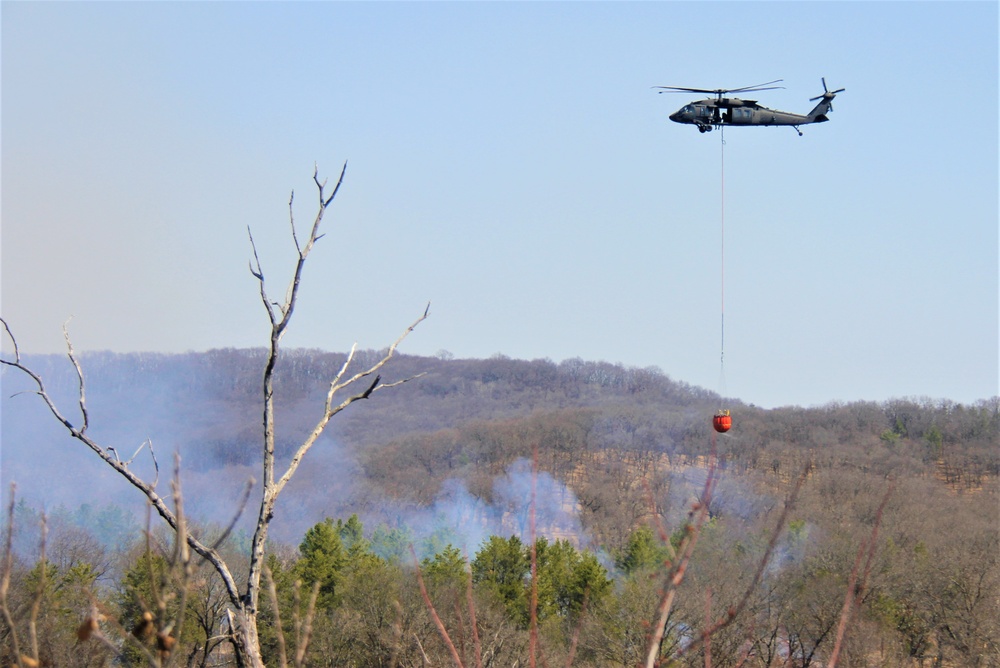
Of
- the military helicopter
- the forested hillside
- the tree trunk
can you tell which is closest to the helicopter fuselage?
the military helicopter

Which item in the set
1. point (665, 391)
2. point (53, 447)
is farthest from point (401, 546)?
point (665, 391)

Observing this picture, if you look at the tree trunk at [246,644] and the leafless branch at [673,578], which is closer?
the leafless branch at [673,578]

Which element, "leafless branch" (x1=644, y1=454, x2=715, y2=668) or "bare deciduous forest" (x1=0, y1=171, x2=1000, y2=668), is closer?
"leafless branch" (x1=644, y1=454, x2=715, y2=668)

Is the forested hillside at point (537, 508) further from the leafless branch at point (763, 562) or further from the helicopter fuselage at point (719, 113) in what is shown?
the helicopter fuselage at point (719, 113)

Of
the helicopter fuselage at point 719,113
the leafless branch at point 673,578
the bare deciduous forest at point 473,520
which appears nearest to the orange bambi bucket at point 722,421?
the bare deciduous forest at point 473,520

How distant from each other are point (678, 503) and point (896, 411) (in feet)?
156

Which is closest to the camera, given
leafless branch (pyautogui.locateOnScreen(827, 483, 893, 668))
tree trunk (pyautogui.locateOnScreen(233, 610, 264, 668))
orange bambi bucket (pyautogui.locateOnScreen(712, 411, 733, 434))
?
leafless branch (pyautogui.locateOnScreen(827, 483, 893, 668))

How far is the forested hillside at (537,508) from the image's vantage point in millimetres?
32562

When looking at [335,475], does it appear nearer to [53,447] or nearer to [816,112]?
[53,447]

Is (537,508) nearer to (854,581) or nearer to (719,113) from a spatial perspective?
(719,113)

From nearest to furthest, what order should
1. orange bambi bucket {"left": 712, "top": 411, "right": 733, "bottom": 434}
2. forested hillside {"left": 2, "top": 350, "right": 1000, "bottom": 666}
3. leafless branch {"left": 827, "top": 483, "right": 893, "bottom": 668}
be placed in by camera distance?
leafless branch {"left": 827, "top": 483, "right": 893, "bottom": 668} < orange bambi bucket {"left": 712, "top": 411, "right": 733, "bottom": 434} < forested hillside {"left": 2, "top": 350, "right": 1000, "bottom": 666}

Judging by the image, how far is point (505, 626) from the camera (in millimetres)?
34781

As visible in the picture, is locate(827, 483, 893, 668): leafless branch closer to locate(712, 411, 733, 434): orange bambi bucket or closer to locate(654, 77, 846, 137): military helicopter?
locate(712, 411, 733, 434): orange bambi bucket

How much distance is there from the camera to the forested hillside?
3256 cm
